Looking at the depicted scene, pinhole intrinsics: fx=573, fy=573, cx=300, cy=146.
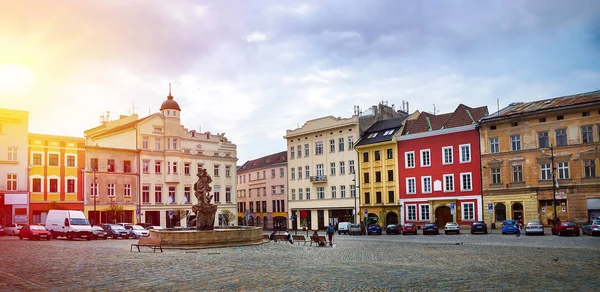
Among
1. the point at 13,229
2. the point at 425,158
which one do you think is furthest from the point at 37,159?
the point at 425,158

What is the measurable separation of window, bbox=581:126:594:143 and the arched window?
963 cm

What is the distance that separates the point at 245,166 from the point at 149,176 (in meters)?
31.8

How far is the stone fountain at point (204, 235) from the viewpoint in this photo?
100 feet

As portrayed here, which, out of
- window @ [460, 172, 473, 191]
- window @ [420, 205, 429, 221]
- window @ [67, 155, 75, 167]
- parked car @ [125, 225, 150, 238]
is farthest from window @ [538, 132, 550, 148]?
window @ [67, 155, 75, 167]

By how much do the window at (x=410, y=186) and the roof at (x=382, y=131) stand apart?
5.20 metres

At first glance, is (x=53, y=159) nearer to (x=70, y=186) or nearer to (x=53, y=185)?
(x=53, y=185)

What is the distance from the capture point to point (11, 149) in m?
59.5

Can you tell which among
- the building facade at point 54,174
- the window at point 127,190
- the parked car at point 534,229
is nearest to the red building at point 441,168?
the parked car at point 534,229

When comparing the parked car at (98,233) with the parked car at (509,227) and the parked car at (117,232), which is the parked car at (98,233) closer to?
the parked car at (117,232)

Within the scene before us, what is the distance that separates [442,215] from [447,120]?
1046cm

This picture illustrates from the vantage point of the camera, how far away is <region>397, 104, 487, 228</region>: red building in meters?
58.9

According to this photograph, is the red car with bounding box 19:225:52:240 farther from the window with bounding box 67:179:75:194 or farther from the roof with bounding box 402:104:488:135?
the roof with bounding box 402:104:488:135

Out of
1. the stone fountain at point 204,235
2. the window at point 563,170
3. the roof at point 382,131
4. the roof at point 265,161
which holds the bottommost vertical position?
A: the stone fountain at point 204,235

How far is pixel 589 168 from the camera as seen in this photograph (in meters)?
51.0
